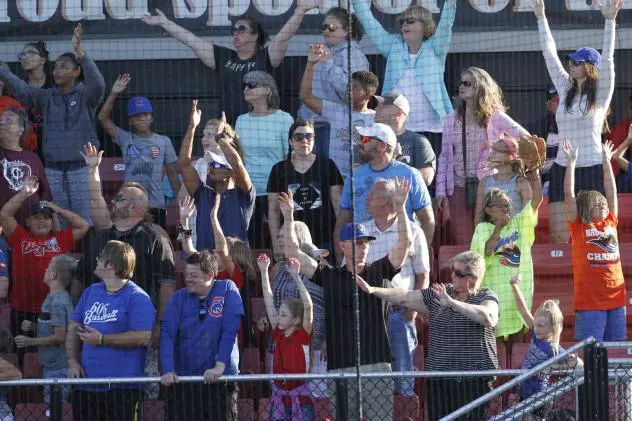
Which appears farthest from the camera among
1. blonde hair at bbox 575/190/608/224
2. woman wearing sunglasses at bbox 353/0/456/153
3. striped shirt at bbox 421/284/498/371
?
woman wearing sunglasses at bbox 353/0/456/153

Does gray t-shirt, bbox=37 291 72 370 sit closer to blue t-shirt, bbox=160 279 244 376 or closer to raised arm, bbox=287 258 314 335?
blue t-shirt, bbox=160 279 244 376

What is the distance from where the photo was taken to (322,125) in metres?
9.99

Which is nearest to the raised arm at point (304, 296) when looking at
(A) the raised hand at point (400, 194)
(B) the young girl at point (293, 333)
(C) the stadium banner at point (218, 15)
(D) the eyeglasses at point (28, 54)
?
(B) the young girl at point (293, 333)

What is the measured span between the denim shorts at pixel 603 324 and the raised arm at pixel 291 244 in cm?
172

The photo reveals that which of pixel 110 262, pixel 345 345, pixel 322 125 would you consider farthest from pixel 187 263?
pixel 322 125

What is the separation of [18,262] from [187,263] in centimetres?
162

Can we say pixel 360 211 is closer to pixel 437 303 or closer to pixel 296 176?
pixel 296 176

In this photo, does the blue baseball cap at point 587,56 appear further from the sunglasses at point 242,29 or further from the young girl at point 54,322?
the young girl at point 54,322

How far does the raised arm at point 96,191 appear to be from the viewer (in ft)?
30.2

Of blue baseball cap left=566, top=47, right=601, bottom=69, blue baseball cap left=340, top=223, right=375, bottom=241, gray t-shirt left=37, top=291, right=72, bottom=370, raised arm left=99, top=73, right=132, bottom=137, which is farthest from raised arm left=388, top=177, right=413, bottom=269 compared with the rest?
raised arm left=99, top=73, right=132, bottom=137

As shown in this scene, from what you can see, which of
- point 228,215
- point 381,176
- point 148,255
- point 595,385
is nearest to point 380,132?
point 381,176

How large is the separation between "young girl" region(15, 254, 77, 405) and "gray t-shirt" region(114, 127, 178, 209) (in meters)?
1.30

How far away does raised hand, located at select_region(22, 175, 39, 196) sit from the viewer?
9227 mm

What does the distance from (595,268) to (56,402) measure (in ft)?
11.1
